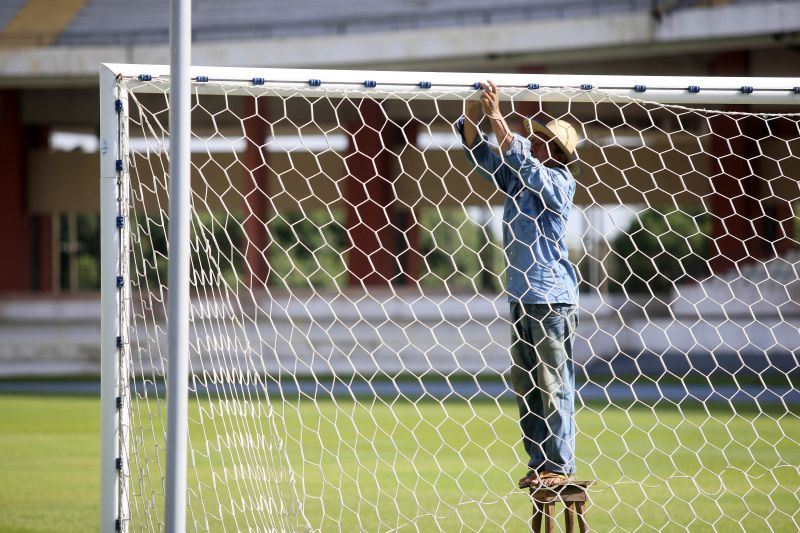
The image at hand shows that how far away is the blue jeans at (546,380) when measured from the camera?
12.4 ft

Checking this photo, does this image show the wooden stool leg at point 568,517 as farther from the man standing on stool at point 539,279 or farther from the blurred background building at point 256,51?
the blurred background building at point 256,51


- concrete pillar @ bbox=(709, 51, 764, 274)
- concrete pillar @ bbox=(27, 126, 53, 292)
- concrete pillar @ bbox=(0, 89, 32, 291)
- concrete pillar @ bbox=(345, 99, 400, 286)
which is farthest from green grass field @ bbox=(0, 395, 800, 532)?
concrete pillar @ bbox=(27, 126, 53, 292)

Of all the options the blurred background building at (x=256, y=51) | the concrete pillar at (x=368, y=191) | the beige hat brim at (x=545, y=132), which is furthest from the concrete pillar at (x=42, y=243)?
the beige hat brim at (x=545, y=132)

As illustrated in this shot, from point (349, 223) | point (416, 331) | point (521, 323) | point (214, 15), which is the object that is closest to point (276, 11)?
point (214, 15)

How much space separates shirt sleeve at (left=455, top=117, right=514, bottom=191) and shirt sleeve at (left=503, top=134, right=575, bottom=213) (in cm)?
12

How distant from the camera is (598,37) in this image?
17828 mm

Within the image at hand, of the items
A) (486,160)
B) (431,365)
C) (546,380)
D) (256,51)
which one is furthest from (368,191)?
(546,380)

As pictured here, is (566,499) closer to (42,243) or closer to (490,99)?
(490,99)

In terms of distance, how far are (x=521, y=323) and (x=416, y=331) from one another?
1512 cm

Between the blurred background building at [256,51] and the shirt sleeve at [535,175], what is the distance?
14.7 meters

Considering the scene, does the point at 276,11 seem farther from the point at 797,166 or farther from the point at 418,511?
the point at 418,511

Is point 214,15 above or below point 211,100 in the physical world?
above

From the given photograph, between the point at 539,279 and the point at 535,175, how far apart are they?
452mm

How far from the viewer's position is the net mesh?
16.5 ft
